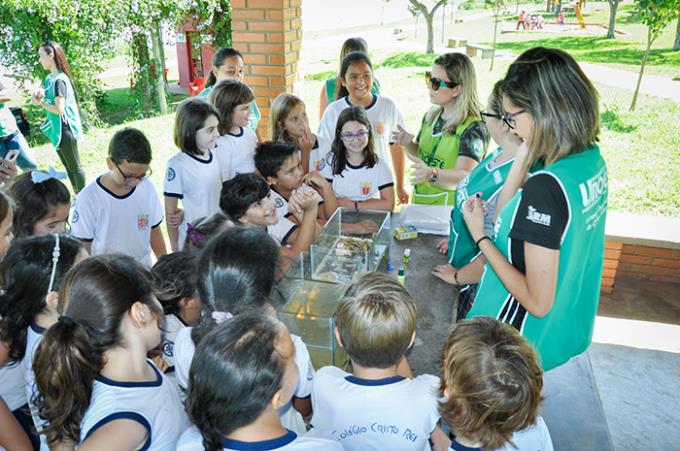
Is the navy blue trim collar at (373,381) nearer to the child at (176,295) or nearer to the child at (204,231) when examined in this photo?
the child at (176,295)

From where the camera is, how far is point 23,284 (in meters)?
1.97

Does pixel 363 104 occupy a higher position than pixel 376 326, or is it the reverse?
pixel 363 104

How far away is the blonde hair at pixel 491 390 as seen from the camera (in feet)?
5.01

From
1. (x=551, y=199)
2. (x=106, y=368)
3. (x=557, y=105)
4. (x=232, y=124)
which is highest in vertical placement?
(x=557, y=105)

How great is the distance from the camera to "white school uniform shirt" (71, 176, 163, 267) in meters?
3.00

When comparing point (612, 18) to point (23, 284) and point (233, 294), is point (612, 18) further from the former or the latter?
point (23, 284)

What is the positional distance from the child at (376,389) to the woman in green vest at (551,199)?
0.48 metres

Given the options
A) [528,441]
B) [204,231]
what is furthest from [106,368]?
[528,441]

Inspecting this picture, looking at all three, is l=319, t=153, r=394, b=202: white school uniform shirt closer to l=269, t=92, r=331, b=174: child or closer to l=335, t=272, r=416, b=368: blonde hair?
l=269, t=92, r=331, b=174: child

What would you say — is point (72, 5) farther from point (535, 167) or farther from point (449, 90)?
point (535, 167)

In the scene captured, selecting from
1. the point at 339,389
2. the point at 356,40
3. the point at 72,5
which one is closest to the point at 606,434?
the point at 339,389

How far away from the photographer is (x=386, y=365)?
169 cm

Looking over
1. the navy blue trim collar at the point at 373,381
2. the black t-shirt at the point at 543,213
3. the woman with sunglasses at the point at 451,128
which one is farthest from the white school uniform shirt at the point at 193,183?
the black t-shirt at the point at 543,213

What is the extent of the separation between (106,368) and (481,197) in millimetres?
1838
